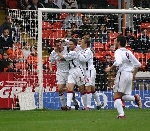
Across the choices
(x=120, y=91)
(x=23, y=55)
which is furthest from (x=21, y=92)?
(x=120, y=91)

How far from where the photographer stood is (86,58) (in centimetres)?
2095

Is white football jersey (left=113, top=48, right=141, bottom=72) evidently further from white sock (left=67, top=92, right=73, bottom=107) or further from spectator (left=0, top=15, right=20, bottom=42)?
spectator (left=0, top=15, right=20, bottom=42)

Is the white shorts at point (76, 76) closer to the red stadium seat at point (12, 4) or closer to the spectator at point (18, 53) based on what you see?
the spectator at point (18, 53)

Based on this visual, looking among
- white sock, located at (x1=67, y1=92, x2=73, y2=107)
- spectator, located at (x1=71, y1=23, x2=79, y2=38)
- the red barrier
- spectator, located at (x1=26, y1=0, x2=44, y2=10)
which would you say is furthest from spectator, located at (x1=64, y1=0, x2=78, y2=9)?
white sock, located at (x1=67, y1=92, x2=73, y2=107)

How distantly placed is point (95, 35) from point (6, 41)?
3251 mm

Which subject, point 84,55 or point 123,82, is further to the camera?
point 84,55

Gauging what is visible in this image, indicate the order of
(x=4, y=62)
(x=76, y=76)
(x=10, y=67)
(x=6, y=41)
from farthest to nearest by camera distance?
(x=6, y=41), (x=4, y=62), (x=10, y=67), (x=76, y=76)

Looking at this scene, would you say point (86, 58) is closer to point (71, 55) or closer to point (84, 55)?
point (84, 55)

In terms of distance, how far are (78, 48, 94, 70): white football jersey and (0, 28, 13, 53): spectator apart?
3.59m

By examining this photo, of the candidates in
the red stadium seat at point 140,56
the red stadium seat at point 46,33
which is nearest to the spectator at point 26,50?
the red stadium seat at point 46,33

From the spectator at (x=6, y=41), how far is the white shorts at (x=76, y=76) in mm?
3547

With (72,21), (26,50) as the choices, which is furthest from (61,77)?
(72,21)

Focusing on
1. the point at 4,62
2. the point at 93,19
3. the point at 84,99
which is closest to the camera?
the point at 84,99

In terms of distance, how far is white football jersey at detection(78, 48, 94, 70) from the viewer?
20.9 meters
